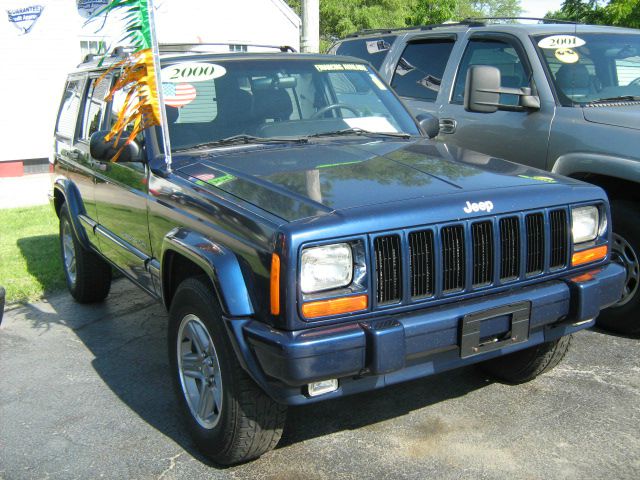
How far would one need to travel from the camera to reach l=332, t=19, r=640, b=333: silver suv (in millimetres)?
4785

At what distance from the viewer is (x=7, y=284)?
648 centimetres

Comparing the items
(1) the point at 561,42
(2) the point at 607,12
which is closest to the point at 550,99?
(1) the point at 561,42

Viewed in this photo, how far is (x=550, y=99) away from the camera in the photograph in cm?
526

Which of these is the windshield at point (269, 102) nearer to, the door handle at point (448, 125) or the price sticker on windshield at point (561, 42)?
the door handle at point (448, 125)

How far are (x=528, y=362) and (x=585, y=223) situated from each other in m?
0.90

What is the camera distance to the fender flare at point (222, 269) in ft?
10.0

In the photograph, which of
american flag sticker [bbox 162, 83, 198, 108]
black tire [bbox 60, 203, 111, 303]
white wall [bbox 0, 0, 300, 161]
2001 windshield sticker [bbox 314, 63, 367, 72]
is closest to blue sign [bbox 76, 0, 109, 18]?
white wall [bbox 0, 0, 300, 161]

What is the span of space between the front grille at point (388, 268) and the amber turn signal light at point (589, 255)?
1014mm

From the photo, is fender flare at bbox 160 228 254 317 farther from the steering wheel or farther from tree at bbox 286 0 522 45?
tree at bbox 286 0 522 45

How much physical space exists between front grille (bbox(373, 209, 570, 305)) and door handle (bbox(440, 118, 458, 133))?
2.52 metres

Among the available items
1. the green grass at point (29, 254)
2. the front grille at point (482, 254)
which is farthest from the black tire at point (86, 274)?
the front grille at point (482, 254)

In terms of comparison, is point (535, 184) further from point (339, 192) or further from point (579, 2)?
point (579, 2)

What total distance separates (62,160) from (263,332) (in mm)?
3804

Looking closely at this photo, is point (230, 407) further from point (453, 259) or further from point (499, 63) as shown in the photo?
point (499, 63)
